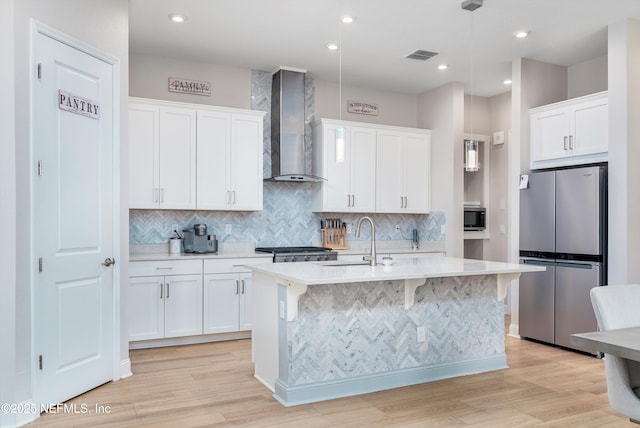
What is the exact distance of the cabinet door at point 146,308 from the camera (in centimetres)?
460

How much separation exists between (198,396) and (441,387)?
175 centimetres

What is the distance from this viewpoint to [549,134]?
5078 millimetres

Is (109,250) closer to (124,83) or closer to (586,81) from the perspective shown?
(124,83)

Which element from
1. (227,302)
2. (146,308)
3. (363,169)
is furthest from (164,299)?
(363,169)

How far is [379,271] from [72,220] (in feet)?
6.93

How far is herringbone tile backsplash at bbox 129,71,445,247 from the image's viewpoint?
5.22 m

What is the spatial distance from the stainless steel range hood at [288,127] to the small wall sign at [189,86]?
783 mm

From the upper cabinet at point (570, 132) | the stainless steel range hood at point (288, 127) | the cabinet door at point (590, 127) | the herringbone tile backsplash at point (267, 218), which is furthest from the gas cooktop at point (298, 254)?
the cabinet door at point (590, 127)

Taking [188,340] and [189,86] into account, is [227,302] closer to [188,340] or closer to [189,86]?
[188,340]

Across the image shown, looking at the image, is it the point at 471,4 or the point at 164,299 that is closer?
the point at 471,4

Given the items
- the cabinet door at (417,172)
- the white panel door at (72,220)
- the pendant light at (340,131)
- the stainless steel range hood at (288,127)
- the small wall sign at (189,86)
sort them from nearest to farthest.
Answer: the white panel door at (72,220) → the pendant light at (340,131) → the small wall sign at (189,86) → the stainless steel range hood at (288,127) → the cabinet door at (417,172)

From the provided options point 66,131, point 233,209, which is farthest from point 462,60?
point 66,131

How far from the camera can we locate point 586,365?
4.16 m

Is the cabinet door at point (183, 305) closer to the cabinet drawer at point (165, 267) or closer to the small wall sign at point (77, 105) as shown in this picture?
the cabinet drawer at point (165, 267)
